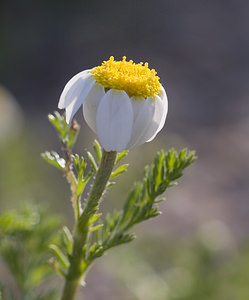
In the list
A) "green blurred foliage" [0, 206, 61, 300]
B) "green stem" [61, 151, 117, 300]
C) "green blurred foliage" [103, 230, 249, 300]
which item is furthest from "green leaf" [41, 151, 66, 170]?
"green blurred foliage" [103, 230, 249, 300]

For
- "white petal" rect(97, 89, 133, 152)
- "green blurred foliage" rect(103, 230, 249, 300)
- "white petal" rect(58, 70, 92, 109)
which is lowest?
"green blurred foliage" rect(103, 230, 249, 300)

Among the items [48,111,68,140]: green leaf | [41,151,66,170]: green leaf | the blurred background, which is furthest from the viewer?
the blurred background

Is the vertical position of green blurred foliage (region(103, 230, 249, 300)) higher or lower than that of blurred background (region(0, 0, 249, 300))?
lower

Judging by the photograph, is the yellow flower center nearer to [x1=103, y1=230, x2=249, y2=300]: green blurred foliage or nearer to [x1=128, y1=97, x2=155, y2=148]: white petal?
[x1=128, y1=97, x2=155, y2=148]: white petal

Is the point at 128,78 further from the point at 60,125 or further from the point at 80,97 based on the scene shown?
the point at 60,125

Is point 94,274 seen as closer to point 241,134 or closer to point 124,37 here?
point 241,134

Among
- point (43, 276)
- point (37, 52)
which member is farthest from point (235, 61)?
point (43, 276)
